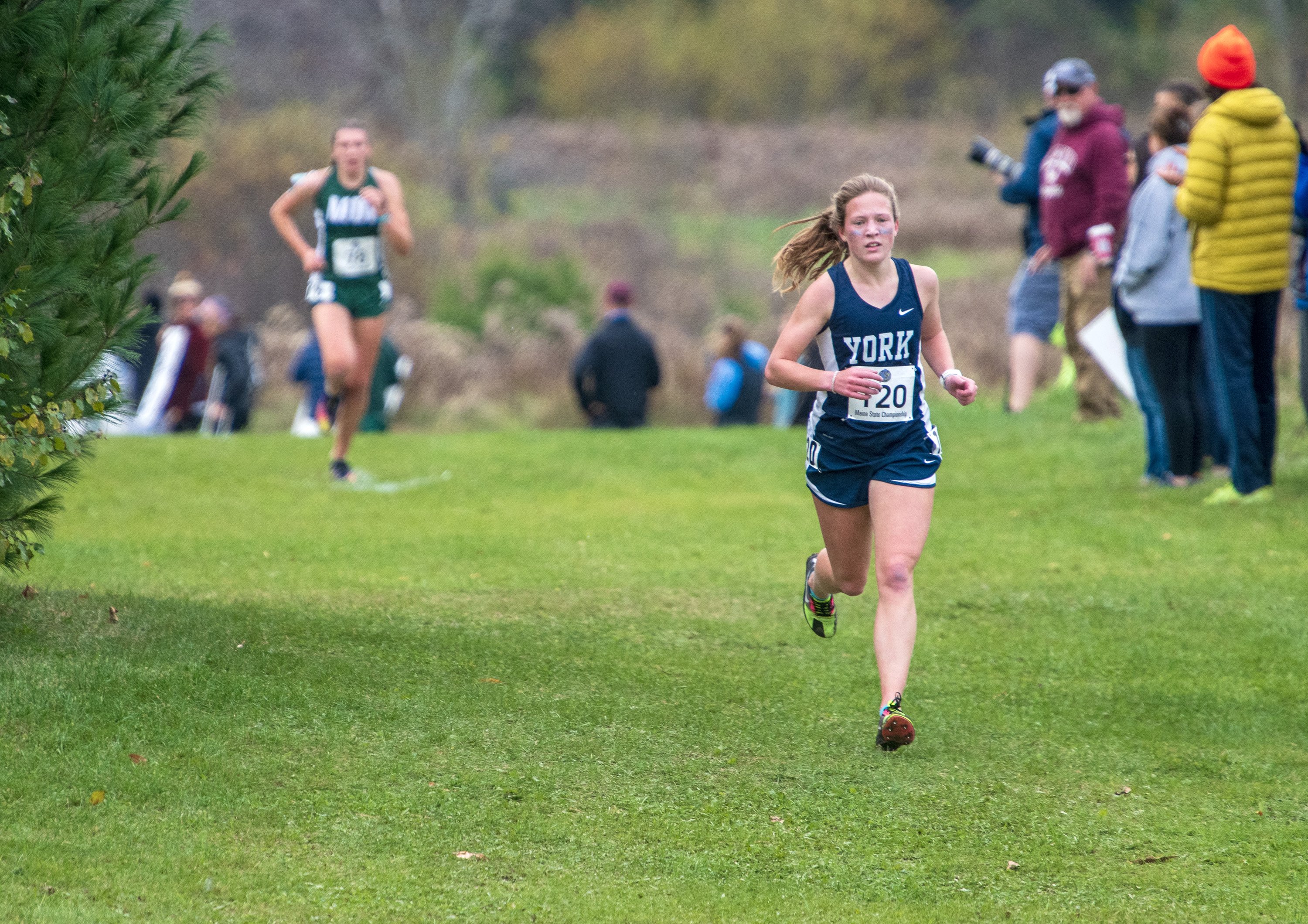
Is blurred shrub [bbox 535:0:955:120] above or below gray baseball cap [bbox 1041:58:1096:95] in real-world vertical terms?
above

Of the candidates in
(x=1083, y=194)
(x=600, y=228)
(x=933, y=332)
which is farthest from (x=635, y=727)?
(x=600, y=228)

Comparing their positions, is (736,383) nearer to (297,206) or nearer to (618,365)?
(618,365)

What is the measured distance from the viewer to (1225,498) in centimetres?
938

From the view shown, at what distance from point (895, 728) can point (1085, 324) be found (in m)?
7.61

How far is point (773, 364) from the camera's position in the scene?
5402 millimetres

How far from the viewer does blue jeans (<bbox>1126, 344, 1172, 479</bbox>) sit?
32.1 feet

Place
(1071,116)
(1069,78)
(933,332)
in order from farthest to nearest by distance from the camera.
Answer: (1071,116)
(1069,78)
(933,332)

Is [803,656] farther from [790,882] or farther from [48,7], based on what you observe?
[48,7]

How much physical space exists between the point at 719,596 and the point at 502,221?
20043 mm

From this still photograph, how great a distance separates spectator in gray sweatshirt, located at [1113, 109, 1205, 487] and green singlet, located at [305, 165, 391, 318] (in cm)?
478

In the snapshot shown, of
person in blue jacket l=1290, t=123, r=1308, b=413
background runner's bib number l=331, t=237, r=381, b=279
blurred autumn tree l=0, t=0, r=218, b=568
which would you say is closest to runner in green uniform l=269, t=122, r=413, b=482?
background runner's bib number l=331, t=237, r=381, b=279

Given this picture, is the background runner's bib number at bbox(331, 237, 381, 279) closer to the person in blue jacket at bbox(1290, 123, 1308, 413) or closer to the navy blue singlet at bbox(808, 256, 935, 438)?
the navy blue singlet at bbox(808, 256, 935, 438)

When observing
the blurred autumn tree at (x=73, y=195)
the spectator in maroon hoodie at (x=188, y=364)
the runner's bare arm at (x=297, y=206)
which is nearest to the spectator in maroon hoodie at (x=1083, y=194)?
the runner's bare arm at (x=297, y=206)

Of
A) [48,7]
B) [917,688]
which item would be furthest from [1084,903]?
[48,7]
